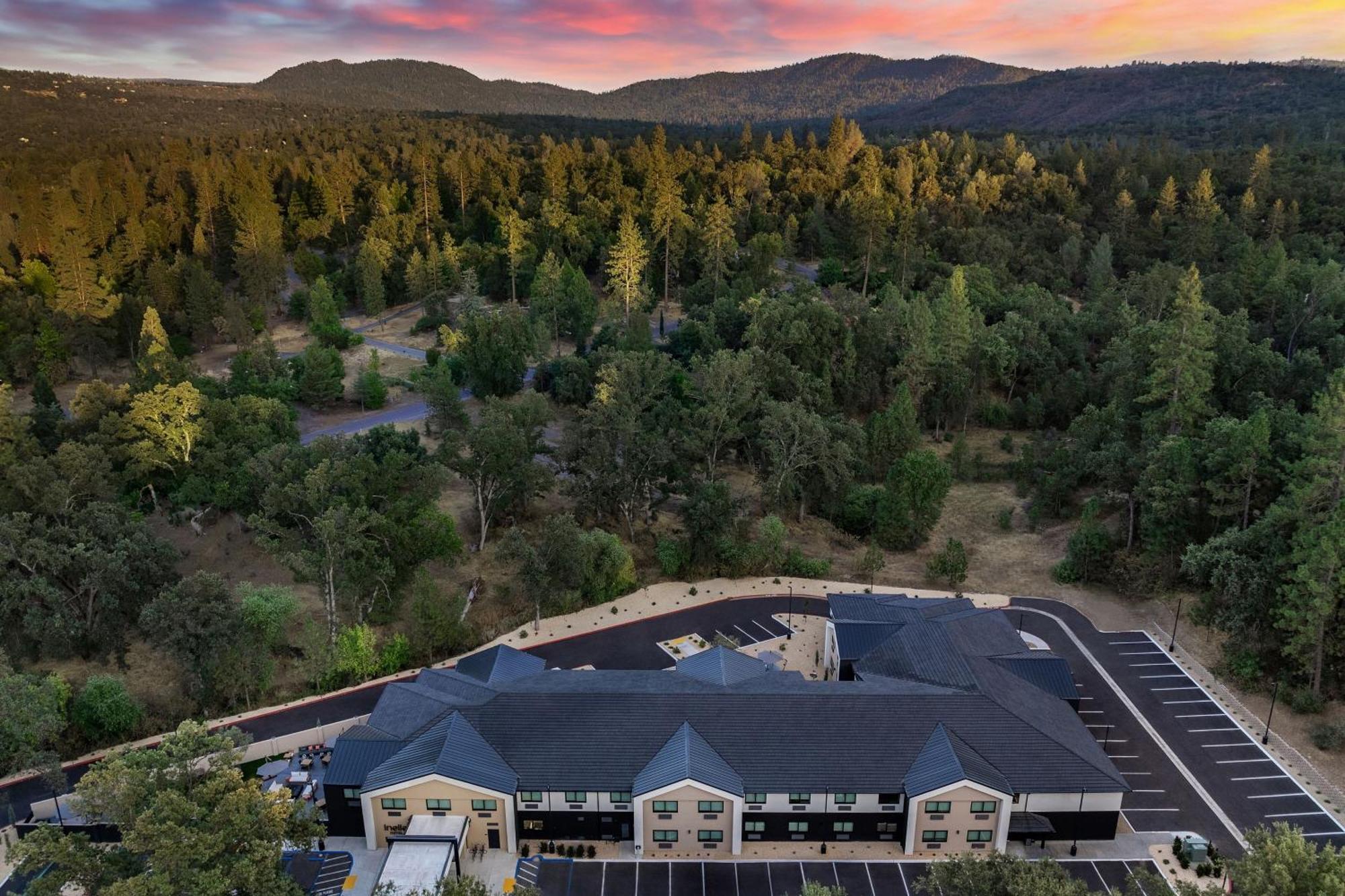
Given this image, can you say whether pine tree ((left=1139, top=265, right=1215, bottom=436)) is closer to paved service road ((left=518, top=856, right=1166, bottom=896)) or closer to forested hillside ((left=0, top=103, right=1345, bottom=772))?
forested hillside ((left=0, top=103, right=1345, bottom=772))

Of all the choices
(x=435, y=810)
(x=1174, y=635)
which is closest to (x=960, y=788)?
(x=435, y=810)

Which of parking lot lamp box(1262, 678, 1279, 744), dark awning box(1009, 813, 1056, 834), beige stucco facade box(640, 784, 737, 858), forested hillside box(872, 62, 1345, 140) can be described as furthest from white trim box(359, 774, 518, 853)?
forested hillside box(872, 62, 1345, 140)

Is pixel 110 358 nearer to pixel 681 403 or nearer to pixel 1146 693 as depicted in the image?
pixel 681 403

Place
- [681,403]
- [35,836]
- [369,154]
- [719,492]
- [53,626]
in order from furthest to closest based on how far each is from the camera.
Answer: [369,154] < [681,403] < [719,492] < [53,626] < [35,836]

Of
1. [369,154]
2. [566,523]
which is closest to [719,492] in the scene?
[566,523]

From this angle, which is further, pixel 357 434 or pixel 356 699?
pixel 357 434

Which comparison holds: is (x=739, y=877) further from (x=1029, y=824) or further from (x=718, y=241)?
(x=718, y=241)

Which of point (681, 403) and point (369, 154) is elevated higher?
point (369, 154)
